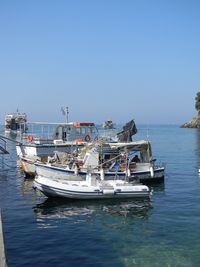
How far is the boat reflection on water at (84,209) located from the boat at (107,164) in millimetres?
4507

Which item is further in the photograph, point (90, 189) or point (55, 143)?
point (55, 143)

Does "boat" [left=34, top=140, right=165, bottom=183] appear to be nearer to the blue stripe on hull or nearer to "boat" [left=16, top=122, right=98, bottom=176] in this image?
"boat" [left=16, top=122, right=98, bottom=176]

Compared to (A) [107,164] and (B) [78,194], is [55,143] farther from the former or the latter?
(B) [78,194]

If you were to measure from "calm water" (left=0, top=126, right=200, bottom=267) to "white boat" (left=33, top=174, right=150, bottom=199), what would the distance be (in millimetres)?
605

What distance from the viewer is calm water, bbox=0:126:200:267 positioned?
17.9m

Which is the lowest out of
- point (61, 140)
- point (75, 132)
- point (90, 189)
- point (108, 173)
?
point (90, 189)

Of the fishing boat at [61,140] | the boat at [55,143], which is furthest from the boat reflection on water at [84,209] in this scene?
the fishing boat at [61,140]

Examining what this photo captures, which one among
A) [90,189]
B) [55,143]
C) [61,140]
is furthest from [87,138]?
[90,189]

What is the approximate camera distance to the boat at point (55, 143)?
41.5 metres

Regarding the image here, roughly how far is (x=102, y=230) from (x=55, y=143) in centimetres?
2474

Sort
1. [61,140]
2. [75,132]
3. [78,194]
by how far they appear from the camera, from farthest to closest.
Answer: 1. [75,132]
2. [61,140]
3. [78,194]

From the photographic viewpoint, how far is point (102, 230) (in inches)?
880

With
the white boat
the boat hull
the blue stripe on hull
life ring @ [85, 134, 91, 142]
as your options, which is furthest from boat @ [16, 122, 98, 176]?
the blue stripe on hull

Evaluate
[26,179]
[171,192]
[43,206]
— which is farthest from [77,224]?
[26,179]
